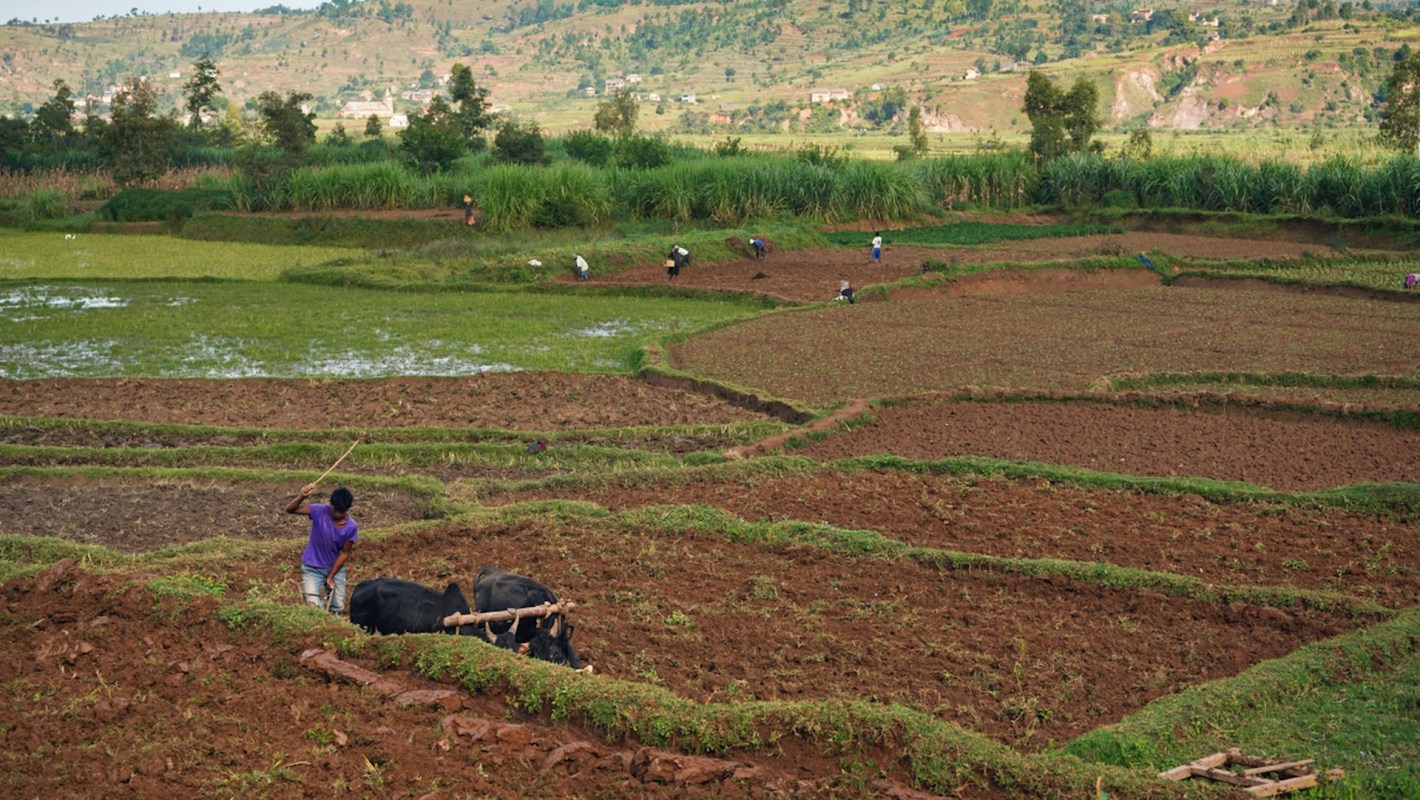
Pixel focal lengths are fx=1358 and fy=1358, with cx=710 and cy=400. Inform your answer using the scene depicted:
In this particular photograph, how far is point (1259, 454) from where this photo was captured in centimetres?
1434


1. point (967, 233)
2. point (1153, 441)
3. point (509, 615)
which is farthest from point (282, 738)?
point (967, 233)

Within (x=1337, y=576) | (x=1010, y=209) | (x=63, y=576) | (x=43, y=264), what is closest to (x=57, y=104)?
(x=43, y=264)

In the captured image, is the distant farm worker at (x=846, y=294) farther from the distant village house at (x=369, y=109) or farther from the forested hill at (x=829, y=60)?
the distant village house at (x=369, y=109)

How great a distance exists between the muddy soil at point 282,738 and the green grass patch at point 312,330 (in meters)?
11.2

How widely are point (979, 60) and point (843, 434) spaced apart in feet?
389

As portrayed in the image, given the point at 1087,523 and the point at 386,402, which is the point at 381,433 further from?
the point at 1087,523

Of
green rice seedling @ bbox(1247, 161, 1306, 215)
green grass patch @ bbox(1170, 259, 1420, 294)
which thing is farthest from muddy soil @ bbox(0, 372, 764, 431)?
green rice seedling @ bbox(1247, 161, 1306, 215)

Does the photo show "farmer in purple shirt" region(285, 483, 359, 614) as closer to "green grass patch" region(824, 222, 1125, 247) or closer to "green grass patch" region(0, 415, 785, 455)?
"green grass patch" region(0, 415, 785, 455)

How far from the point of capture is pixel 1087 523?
11938mm

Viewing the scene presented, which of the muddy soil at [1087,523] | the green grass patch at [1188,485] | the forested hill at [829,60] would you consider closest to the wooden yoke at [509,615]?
the muddy soil at [1087,523]

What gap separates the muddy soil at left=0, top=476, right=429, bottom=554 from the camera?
1193 cm

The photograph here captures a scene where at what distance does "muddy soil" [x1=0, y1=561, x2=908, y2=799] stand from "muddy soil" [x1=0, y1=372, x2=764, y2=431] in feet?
26.2

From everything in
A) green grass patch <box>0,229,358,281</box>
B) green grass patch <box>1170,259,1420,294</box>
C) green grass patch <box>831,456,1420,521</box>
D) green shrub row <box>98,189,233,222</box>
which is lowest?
green grass patch <box>1170,259,1420,294</box>

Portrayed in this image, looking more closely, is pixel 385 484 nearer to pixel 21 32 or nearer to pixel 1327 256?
pixel 1327 256
